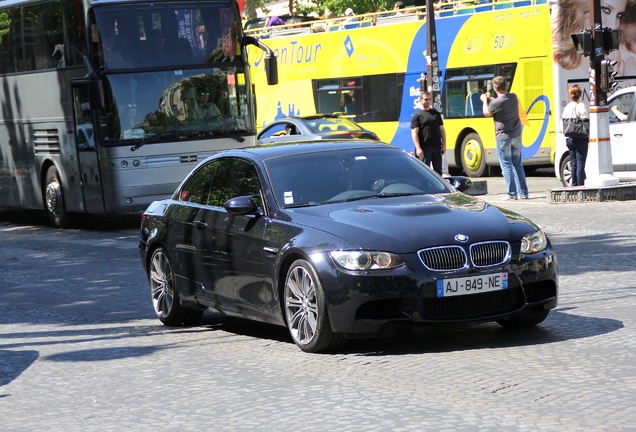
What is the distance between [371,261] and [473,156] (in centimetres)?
2231

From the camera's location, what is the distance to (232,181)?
10.4 meters

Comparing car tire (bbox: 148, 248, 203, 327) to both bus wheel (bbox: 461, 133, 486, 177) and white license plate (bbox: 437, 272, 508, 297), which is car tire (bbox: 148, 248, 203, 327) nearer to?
white license plate (bbox: 437, 272, 508, 297)

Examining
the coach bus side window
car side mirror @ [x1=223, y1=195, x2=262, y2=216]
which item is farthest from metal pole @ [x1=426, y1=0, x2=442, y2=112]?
car side mirror @ [x1=223, y1=195, x2=262, y2=216]

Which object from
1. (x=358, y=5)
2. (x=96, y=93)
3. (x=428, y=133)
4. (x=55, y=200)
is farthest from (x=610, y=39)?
(x=358, y=5)

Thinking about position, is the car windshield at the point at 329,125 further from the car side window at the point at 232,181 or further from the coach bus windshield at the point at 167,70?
the car side window at the point at 232,181

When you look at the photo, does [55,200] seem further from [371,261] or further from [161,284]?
[371,261]

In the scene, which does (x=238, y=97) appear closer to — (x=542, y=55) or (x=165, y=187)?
(x=165, y=187)

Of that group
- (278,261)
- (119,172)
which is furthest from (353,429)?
(119,172)

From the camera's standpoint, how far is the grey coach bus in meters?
21.0

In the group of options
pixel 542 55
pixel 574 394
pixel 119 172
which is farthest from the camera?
pixel 542 55

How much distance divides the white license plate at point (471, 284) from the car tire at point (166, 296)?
2.81 meters

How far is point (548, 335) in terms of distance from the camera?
30.1 ft

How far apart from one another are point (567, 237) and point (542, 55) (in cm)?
1308

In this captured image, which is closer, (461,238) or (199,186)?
(461,238)
